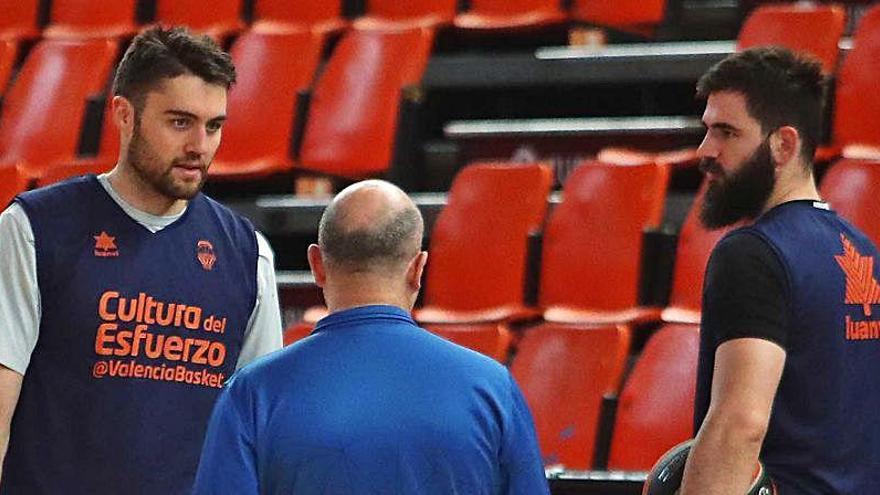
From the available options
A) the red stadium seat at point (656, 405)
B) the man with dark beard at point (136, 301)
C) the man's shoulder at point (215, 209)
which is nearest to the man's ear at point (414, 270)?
the man with dark beard at point (136, 301)

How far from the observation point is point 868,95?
5082 millimetres

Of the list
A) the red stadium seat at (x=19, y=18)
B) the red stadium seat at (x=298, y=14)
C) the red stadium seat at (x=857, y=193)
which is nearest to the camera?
the red stadium seat at (x=857, y=193)

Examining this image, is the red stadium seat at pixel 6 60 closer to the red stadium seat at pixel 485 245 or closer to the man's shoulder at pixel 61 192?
the red stadium seat at pixel 485 245

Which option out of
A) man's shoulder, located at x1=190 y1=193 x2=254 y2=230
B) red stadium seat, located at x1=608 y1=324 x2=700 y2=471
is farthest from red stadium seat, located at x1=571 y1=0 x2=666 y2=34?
man's shoulder, located at x1=190 y1=193 x2=254 y2=230

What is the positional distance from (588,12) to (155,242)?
3.28 meters

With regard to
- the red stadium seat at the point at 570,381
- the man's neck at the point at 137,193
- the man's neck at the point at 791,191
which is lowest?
the red stadium seat at the point at 570,381

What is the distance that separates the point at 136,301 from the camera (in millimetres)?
2857

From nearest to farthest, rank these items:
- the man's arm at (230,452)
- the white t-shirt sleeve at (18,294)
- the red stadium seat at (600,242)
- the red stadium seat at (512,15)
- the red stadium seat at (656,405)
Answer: the man's arm at (230,452) → the white t-shirt sleeve at (18,294) → the red stadium seat at (656,405) → the red stadium seat at (600,242) → the red stadium seat at (512,15)

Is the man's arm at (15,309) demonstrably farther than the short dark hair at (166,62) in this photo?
No

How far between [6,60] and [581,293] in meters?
2.83

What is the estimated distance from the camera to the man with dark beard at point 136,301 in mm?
2791

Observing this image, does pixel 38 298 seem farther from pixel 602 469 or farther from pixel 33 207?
pixel 602 469

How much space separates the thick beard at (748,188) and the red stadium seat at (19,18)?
4.75 meters

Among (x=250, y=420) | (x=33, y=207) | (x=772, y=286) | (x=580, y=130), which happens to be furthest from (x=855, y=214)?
(x=250, y=420)
